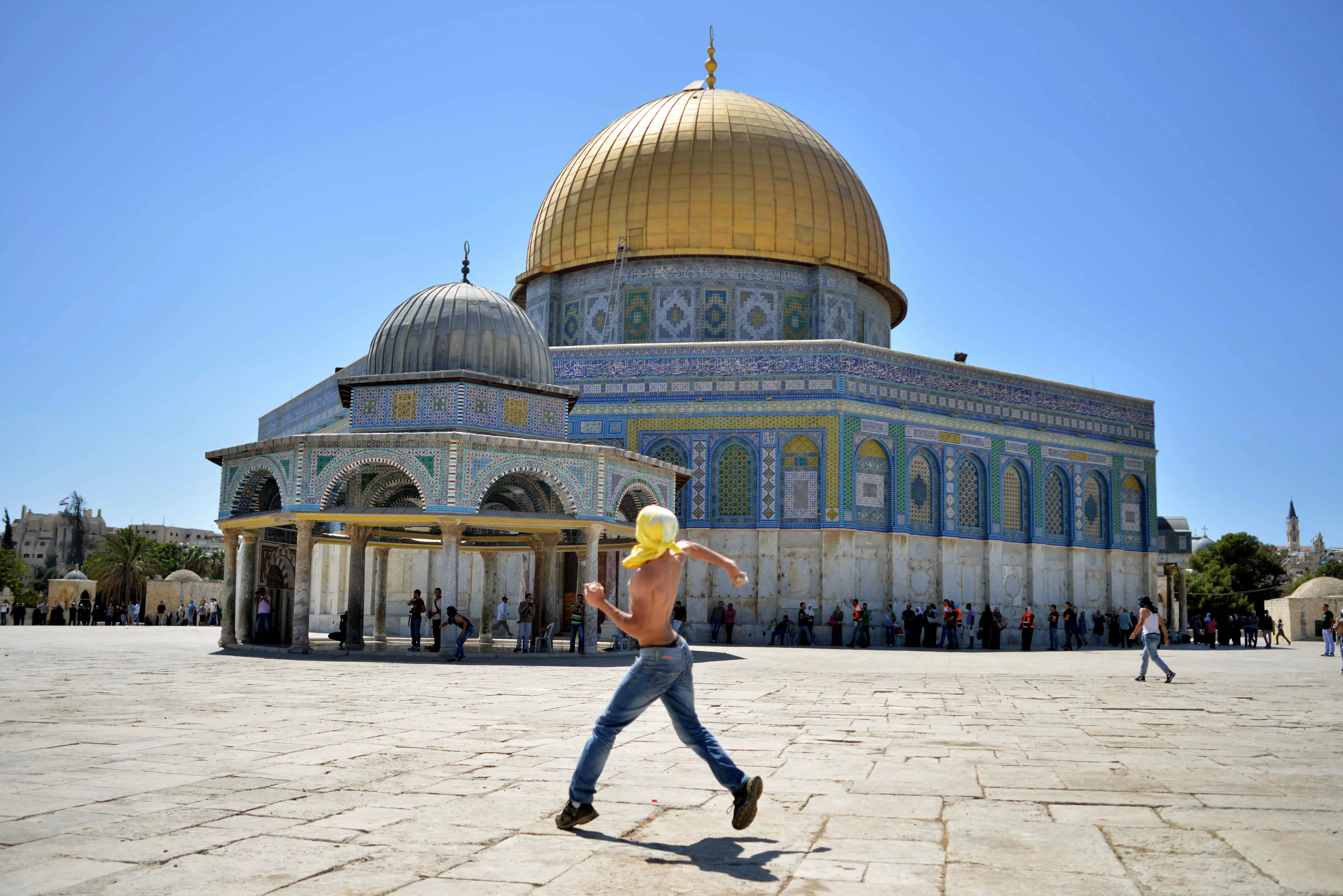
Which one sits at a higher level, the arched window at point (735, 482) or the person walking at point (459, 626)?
the arched window at point (735, 482)

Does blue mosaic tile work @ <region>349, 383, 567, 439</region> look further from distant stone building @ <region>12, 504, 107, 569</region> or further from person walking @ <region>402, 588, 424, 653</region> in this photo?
distant stone building @ <region>12, 504, 107, 569</region>

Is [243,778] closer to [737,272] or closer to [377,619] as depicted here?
[377,619]

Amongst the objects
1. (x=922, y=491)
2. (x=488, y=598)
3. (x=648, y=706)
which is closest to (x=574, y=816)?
(x=648, y=706)

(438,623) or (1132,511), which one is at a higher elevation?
(1132,511)

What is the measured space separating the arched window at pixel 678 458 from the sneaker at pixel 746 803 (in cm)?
2104

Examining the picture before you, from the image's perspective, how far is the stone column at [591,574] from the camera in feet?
59.6

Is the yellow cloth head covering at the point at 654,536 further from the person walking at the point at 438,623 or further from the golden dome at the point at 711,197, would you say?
the golden dome at the point at 711,197

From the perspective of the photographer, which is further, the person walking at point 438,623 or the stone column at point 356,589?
the stone column at point 356,589

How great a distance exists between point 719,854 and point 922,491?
23020mm

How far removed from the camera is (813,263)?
29.9 m

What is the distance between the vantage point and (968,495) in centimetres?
2748

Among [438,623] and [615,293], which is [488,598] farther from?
[615,293]

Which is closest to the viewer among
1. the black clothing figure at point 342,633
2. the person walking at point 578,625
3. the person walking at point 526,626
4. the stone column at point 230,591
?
the person walking at point 578,625

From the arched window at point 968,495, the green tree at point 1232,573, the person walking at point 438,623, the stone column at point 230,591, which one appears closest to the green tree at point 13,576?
the stone column at point 230,591
